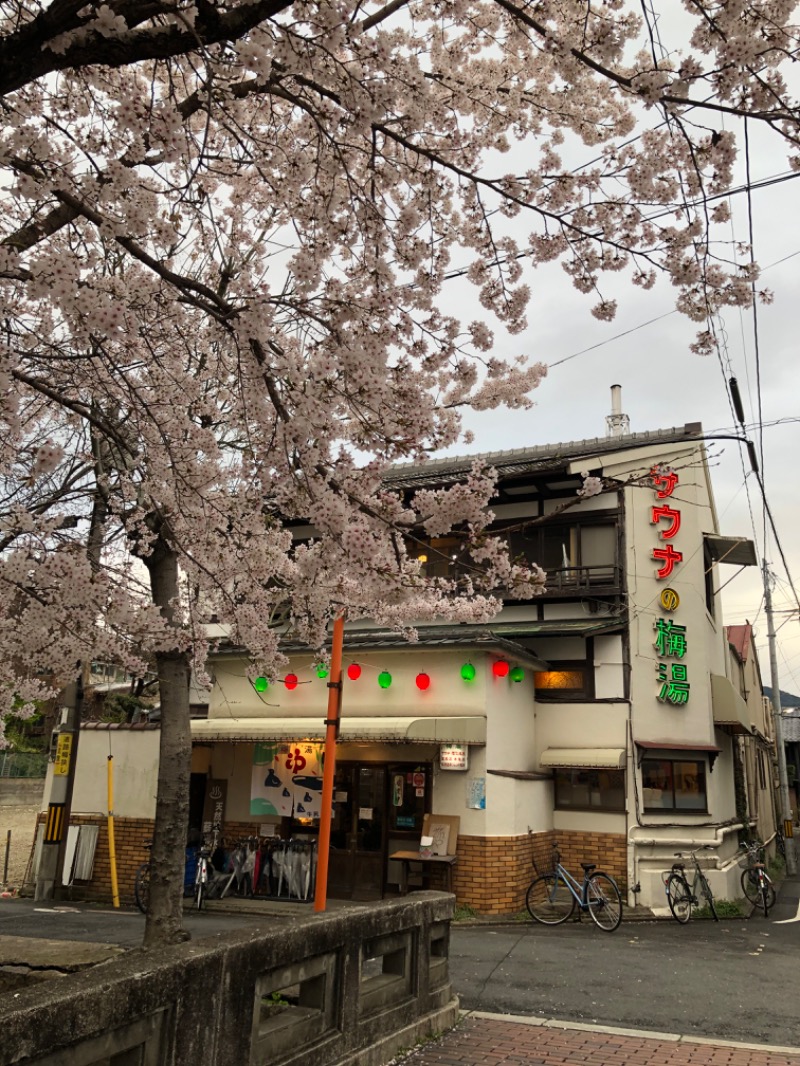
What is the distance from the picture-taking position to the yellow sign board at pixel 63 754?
610 inches

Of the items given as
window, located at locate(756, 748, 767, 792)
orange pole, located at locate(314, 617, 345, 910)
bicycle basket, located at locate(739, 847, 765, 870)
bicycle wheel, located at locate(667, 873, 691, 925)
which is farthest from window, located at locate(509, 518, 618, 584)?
window, located at locate(756, 748, 767, 792)

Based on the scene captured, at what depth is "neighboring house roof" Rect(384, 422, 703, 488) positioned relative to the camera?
17.6 meters

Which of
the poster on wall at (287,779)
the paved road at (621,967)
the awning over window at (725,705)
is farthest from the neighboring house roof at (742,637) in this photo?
the poster on wall at (287,779)

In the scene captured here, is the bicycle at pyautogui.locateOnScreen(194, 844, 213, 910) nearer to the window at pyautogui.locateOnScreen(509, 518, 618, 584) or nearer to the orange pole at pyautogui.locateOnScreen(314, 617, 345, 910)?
the orange pole at pyautogui.locateOnScreen(314, 617, 345, 910)

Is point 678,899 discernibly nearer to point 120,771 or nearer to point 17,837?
point 120,771

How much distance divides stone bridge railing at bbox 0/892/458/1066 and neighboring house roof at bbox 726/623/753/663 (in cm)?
2334

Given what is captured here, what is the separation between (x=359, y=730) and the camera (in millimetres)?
14156

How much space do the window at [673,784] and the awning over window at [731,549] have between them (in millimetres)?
4626

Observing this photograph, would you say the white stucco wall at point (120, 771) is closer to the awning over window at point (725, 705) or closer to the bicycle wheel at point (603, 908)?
the bicycle wheel at point (603, 908)

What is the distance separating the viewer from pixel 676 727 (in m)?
15.9

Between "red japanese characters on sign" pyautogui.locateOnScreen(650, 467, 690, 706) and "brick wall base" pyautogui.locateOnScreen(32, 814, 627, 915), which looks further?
"red japanese characters on sign" pyautogui.locateOnScreen(650, 467, 690, 706)

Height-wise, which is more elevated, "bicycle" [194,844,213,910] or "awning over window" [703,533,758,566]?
"awning over window" [703,533,758,566]

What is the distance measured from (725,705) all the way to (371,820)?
758cm

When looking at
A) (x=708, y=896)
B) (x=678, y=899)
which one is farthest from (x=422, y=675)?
(x=708, y=896)
